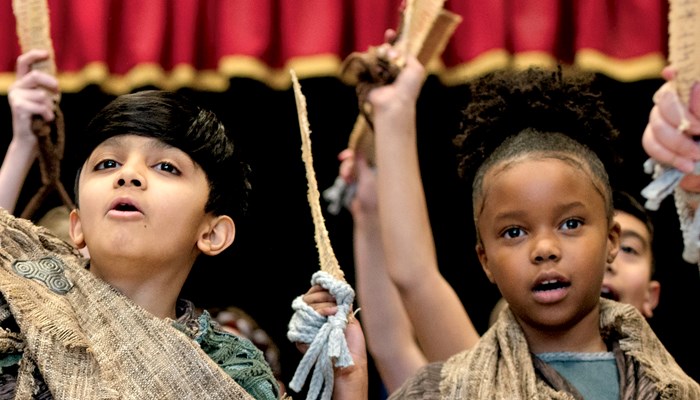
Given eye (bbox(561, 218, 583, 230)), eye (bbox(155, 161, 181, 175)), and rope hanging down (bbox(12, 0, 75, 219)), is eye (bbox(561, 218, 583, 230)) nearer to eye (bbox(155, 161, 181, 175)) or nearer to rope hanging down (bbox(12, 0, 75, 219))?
eye (bbox(155, 161, 181, 175))

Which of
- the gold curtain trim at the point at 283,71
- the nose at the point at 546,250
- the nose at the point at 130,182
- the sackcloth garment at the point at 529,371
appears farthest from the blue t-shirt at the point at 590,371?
the gold curtain trim at the point at 283,71

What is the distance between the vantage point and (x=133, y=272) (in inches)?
66.9

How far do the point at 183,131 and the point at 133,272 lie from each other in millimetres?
226

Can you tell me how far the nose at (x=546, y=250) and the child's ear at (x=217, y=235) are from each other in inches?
18.1

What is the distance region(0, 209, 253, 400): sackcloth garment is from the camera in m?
1.50

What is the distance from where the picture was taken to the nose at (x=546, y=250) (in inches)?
66.8

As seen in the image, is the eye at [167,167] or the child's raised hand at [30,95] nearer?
the eye at [167,167]

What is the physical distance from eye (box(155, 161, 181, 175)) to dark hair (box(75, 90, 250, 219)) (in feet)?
0.11

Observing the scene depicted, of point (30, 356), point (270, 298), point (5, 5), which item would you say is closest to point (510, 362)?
point (30, 356)

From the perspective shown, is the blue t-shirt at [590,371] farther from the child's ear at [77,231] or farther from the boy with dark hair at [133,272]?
the child's ear at [77,231]

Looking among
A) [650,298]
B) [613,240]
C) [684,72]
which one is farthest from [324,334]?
[650,298]

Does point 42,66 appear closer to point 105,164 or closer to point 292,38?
point 105,164

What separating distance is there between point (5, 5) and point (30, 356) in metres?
1.32

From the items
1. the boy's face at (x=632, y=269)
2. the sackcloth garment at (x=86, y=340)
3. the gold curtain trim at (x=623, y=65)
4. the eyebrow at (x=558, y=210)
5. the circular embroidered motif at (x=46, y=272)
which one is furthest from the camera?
the gold curtain trim at (x=623, y=65)
